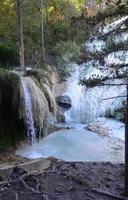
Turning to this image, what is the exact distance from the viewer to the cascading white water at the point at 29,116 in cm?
1130

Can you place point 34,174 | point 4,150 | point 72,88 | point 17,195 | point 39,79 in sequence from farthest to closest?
point 72,88
point 39,79
point 4,150
point 34,174
point 17,195

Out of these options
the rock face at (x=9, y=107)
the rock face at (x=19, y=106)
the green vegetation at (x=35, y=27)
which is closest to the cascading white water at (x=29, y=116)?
the rock face at (x=19, y=106)

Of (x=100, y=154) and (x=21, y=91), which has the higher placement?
(x=21, y=91)

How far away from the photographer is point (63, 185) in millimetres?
5750

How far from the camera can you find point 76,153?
11.1 m

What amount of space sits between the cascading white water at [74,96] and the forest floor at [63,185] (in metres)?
8.68

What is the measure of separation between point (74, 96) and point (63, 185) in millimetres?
11991

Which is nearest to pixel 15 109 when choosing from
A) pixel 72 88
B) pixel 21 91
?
pixel 21 91

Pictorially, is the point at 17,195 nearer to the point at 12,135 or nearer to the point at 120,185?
the point at 120,185

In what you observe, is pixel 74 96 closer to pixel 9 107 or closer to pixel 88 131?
pixel 88 131

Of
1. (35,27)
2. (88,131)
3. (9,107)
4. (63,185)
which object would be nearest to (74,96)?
(88,131)

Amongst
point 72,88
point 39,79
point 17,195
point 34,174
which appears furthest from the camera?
point 72,88

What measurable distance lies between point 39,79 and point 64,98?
180 inches

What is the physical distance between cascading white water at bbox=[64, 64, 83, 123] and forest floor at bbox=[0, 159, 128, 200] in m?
8.68
